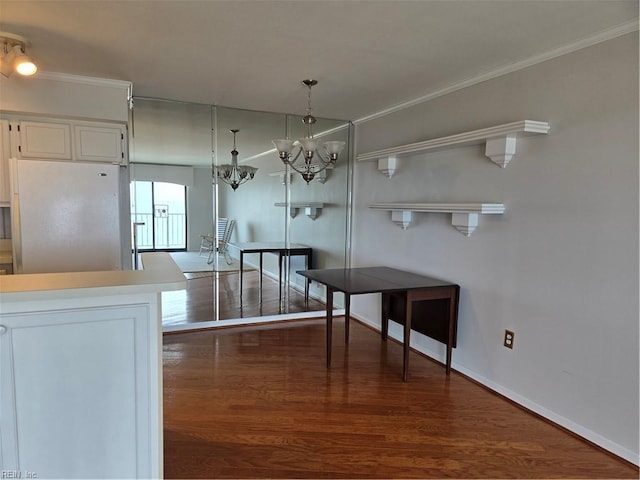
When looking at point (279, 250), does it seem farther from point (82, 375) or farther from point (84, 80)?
point (82, 375)

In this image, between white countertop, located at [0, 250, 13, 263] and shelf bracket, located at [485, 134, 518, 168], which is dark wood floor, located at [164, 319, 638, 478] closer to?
white countertop, located at [0, 250, 13, 263]

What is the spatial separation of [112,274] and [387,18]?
1822 mm

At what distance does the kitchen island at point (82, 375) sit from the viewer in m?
1.49

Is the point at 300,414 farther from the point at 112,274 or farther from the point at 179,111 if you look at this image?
the point at 179,111

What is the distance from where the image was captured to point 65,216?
9.43ft

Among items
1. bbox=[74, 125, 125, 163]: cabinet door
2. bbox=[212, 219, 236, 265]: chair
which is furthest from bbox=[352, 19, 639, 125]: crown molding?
bbox=[74, 125, 125, 163]: cabinet door

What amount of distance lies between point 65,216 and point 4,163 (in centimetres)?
58

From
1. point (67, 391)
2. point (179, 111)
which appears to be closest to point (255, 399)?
point (67, 391)

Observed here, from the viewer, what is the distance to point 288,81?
313cm

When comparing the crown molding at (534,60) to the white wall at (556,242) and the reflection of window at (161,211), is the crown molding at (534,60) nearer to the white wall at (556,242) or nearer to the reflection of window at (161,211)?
the white wall at (556,242)

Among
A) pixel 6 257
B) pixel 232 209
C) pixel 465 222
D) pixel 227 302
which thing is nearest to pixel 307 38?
pixel 465 222

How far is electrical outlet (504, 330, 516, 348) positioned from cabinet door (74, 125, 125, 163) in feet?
10.5

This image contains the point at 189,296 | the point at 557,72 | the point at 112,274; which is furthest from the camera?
the point at 189,296

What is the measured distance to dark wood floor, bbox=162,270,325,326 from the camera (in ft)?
13.9
